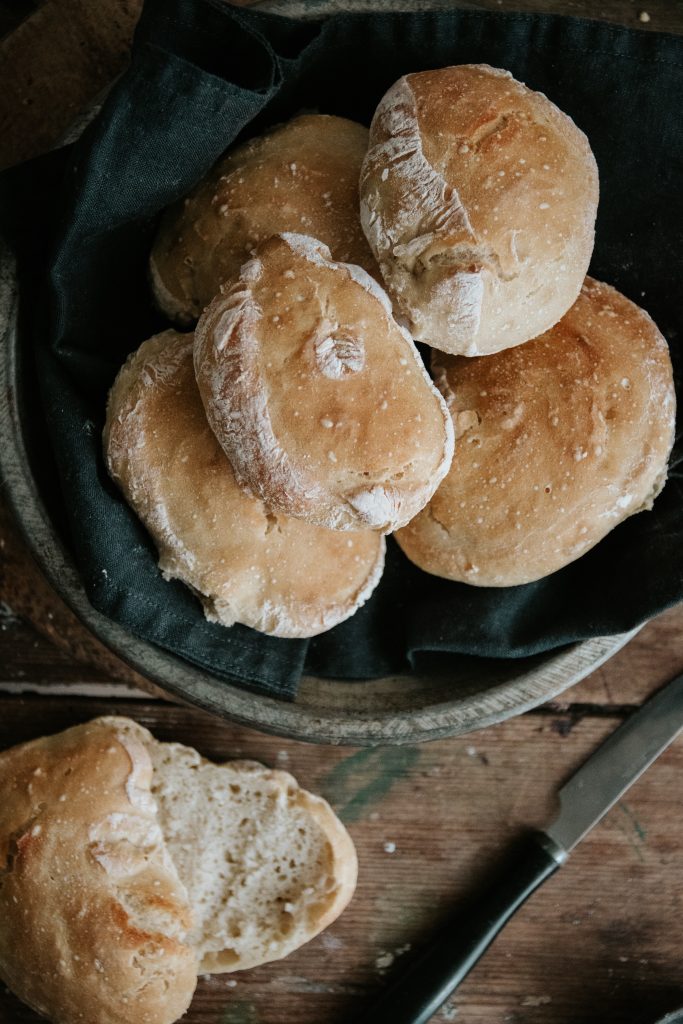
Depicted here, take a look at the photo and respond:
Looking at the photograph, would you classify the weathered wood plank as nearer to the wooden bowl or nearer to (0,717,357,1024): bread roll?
(0,717,357,1024): bread roll

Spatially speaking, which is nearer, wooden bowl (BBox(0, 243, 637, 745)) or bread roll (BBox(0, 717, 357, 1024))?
wooden bowl (BBox(0, 243, 637, 745))

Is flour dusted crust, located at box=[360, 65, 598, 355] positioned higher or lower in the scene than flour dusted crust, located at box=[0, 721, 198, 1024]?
higher

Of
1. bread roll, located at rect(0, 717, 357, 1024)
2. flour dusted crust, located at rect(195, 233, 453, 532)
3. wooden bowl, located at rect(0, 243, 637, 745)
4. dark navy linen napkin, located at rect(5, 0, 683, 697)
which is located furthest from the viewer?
bread roll, located at rect(0, 717, 357, 1024)

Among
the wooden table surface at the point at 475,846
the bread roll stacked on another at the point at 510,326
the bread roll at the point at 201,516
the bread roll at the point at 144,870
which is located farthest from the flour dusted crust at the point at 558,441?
the bread roll at the point at 144,870

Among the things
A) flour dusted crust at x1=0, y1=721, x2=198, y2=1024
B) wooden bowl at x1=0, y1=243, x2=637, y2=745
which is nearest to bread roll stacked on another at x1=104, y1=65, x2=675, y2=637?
wooden bowl at x1=0, y1=243, x2=637, y2=745

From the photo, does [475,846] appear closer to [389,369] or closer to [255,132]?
[389,369]

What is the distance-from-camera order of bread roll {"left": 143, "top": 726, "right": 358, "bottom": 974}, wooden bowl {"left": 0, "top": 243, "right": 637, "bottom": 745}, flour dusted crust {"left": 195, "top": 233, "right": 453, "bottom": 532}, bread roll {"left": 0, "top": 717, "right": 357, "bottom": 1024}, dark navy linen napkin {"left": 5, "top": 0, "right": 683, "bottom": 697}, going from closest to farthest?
flour dusted crust {"left": 195, "top": 233, "right": 453, "bottom": 532} < dark navy linen napkin {"left": 5, "top": 0, "right": 683, "bottom": 697} < wooden bowl {"left": 0, "top": 243, "right": 637, "bottom": 745} < bread roll {"left": 0, "top": 717, "right": 357, "bottom": 1024} < bread roll {"left": 143, "top": 726, "right": 358, "bottom": 974}
